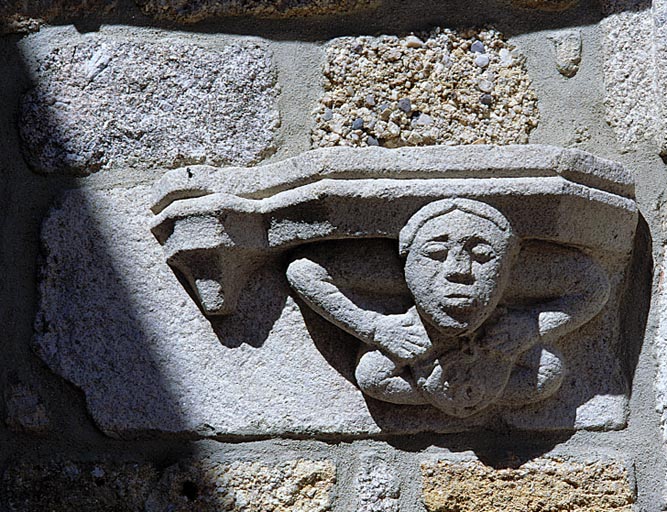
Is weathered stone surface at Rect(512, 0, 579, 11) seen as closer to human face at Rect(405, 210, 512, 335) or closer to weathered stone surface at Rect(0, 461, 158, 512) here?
human face at Rect(405, 210, 512, 335)

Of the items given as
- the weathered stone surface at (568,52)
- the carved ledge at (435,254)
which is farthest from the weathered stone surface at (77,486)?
the weathered stone surface at (568,52)

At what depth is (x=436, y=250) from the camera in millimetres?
1486

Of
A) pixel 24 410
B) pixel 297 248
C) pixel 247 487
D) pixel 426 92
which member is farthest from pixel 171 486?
pixel 426 92

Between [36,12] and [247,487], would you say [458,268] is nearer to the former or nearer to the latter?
[247,487]

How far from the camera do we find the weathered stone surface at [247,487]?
164 cm

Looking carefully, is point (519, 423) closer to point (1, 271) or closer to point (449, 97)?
point (449, 97)

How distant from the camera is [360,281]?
1592 mm

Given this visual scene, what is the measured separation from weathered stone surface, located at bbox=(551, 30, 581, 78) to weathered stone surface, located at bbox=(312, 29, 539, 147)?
0.20 feet

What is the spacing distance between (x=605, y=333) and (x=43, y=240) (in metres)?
0.90

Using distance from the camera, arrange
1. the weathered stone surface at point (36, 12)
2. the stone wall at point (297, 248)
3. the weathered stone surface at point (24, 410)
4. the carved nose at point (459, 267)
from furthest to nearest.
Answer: the weathered stone surface at point (36, 12), the weathered stone surface at point (24, 410), the stone wall at point (297, 248), the carved nose at point (459, 267)

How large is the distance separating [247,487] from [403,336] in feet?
1.13

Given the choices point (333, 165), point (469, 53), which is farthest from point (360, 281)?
point (469, 53)

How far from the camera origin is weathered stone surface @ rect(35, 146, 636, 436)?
5.02 ft

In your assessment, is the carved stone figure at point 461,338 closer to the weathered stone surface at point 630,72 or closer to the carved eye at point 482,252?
the carved eye at point 482,252
